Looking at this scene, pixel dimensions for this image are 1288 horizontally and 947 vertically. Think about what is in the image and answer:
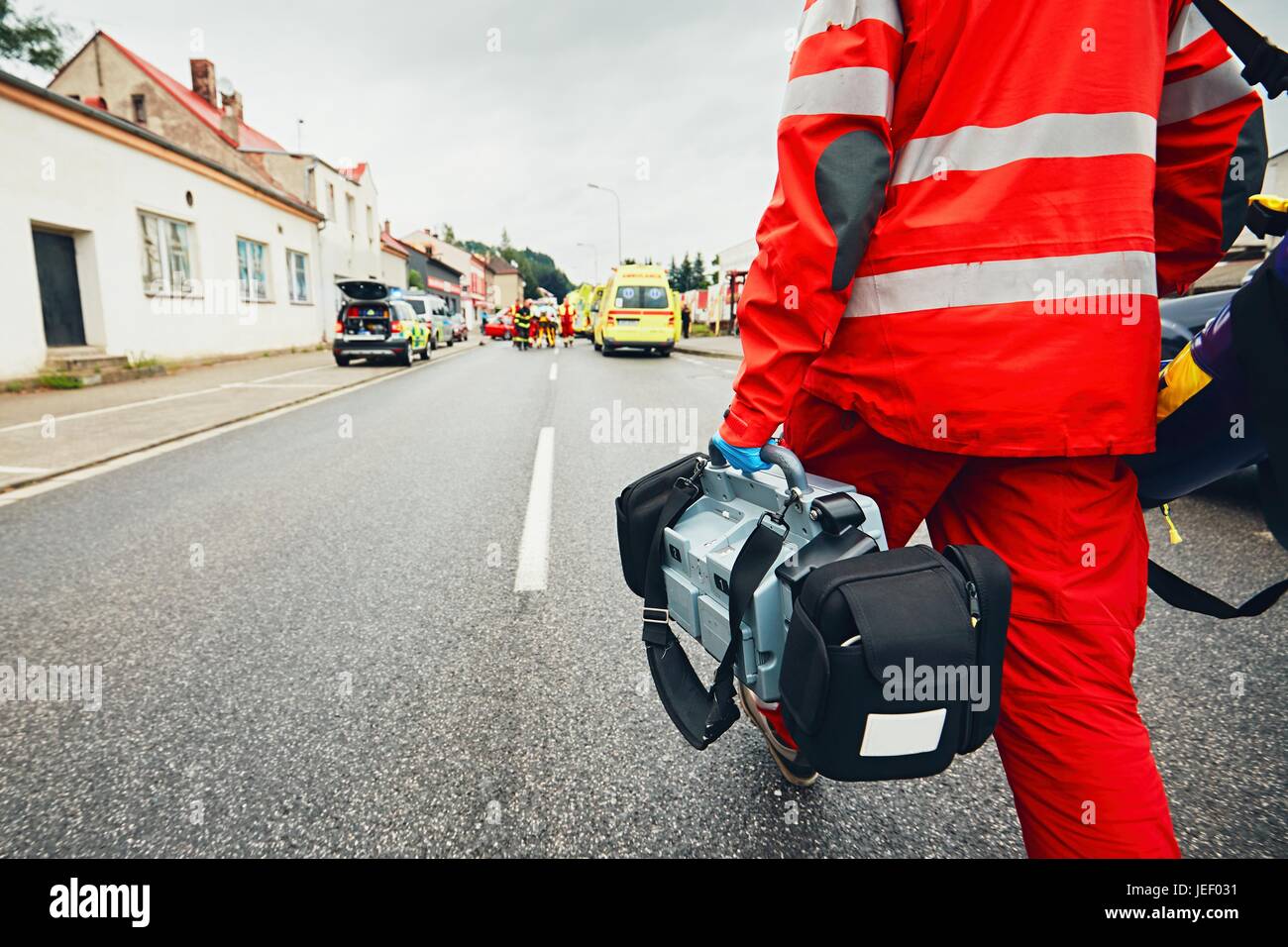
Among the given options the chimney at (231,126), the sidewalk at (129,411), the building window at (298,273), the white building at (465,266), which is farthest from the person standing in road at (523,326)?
the white building at (465,266)

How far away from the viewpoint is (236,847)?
1723 mm

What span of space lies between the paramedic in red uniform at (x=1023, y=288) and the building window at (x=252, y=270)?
76.4 ft

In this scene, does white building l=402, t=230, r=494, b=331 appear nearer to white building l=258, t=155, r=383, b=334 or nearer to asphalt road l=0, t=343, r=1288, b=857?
→ white building l=258, t=155, r=383, b=334

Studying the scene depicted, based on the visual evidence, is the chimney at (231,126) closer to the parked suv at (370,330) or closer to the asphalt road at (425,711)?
the parked suv at (370,330)

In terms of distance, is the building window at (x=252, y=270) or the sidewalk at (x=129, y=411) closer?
the sidewalk at (x=129, y=411)

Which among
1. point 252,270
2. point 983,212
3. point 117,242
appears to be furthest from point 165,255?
point 983,212

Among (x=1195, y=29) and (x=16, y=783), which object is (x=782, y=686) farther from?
(x=16, y=783)

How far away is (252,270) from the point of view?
72.2 feet

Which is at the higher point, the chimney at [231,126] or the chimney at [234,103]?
the chimney at [234,103]

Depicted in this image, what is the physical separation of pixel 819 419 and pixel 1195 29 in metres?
1.00

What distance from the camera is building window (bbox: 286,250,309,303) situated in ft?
83.1

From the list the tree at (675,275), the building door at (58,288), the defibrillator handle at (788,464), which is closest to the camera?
the defibrillator handle at (788,464)

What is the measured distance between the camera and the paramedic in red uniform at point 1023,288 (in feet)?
3.94
